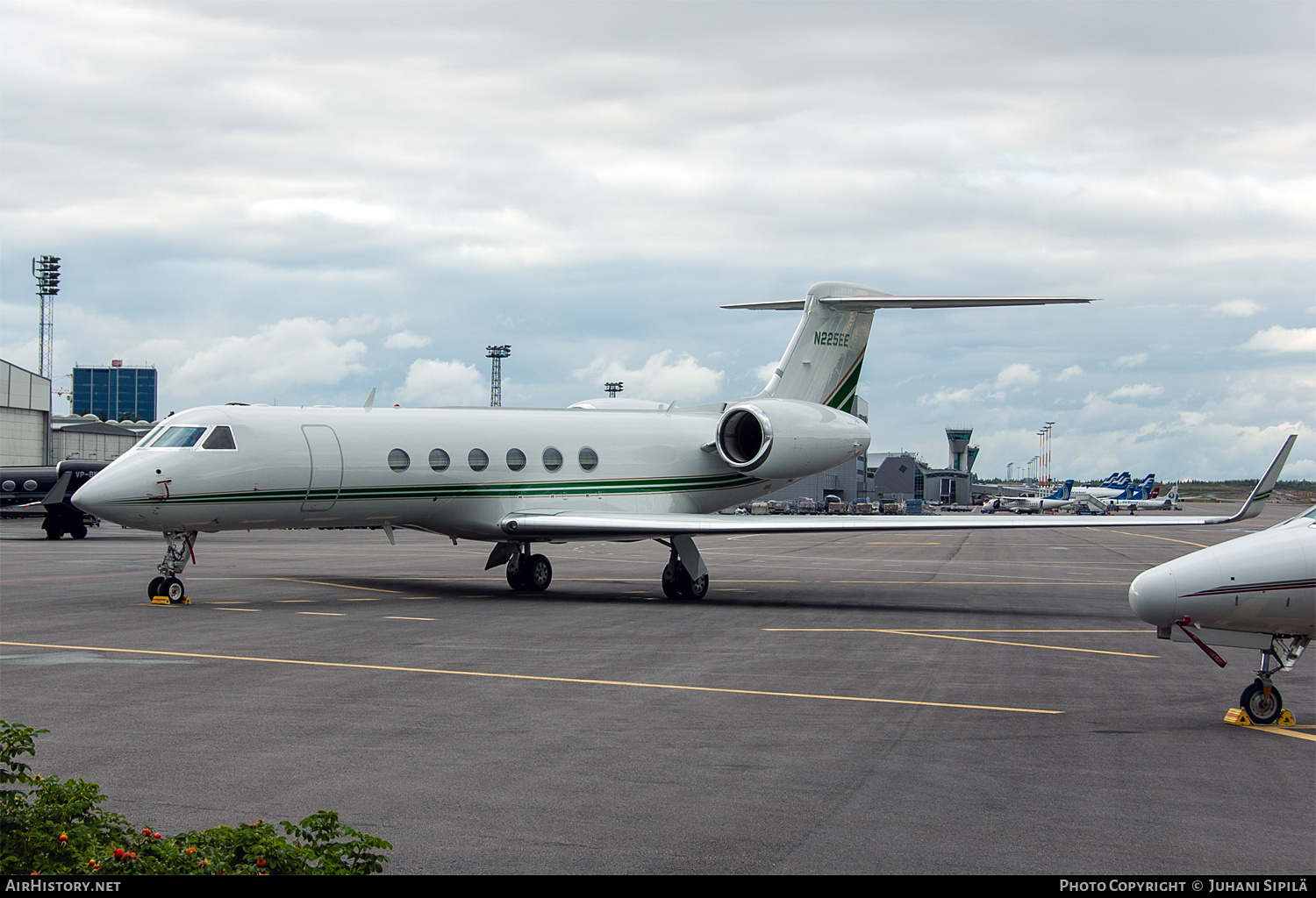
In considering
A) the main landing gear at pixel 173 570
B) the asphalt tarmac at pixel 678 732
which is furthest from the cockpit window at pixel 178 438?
the asphalt tarmac at pixel 678 732

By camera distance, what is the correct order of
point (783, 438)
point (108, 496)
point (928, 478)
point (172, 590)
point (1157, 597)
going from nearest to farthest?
point (1157, 597)
point (108, 496)
point (172, 590)
point (783, 438)
point (928, 478)

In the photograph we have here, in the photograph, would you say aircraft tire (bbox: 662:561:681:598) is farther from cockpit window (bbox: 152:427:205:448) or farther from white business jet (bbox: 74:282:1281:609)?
cockpit window (bbox: 152:427:205:448)

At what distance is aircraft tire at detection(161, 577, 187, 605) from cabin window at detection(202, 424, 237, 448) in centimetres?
241

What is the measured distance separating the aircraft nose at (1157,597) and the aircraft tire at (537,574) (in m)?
13.7

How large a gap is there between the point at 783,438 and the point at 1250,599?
43.9 ft

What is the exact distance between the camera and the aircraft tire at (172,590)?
1862 cm

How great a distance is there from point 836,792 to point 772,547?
34709 millimetres

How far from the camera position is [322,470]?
19016mm

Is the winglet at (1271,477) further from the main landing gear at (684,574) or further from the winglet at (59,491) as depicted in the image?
the winglet at (59,491)

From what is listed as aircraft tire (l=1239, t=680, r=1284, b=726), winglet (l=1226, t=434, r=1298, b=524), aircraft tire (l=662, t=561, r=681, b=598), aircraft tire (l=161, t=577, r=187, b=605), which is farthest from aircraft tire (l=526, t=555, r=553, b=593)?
aircraft tire (l=1239, t=680, r=1284, b=726)

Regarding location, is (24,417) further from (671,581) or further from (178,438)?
(671,581)

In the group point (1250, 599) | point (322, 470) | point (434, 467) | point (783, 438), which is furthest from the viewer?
point (783, 438)

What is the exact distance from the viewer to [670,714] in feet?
32.8

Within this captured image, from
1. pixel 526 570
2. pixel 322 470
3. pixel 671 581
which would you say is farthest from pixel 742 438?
pixel 322 470
